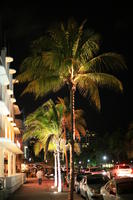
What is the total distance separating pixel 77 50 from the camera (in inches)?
699

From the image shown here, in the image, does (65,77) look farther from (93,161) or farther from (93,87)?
(93,161)

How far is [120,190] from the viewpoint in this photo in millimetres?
13195

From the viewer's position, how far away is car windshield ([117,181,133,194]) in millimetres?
13164

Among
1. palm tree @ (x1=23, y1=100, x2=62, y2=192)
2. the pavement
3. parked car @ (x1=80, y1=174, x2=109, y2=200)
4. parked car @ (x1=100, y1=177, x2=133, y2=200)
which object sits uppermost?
palm tree @ (x1=23, y1=100, x2=62, y2=192)

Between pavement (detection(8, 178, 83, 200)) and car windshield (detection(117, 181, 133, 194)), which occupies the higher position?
car windshield (detection(117, 181, 133, 194))

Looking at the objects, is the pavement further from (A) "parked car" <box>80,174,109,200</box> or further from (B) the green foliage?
(B) the green foliage

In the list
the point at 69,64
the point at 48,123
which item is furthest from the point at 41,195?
the point at 69,64

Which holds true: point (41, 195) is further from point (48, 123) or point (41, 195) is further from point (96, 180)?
point (96, 180)

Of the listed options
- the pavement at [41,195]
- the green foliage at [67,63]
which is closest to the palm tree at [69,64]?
the green foliage at [67,63]

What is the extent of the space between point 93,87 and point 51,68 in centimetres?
212

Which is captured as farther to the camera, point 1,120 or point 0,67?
point 1,120

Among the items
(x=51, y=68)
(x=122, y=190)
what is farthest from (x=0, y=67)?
(x=122, y=190)

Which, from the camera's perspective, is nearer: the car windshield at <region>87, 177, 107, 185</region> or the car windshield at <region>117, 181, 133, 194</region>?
the car windshield at <region>117, 181, 133, 194</region>

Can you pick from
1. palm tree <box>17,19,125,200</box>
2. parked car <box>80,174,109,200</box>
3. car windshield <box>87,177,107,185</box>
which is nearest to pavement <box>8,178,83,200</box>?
parked car <box>80,174,109,200</box>
